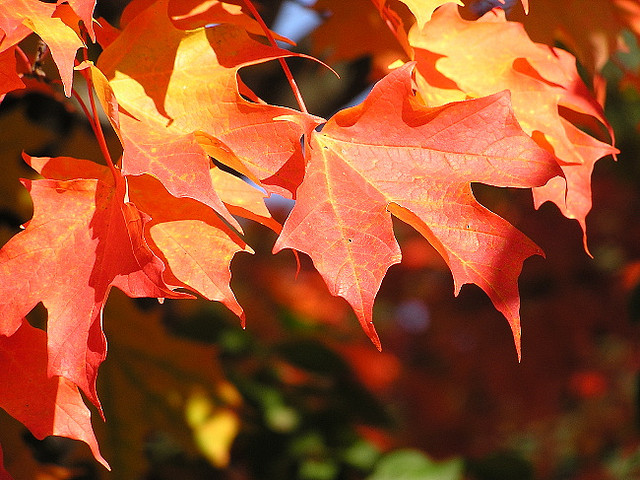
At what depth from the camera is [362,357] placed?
7.94 ft

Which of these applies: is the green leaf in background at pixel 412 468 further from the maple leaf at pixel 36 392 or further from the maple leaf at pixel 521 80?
the maple leaf at pixel 36 392

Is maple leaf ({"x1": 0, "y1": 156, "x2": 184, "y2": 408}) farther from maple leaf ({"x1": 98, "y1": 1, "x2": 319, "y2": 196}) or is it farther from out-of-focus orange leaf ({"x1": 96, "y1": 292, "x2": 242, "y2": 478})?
out-of-focus orange leaf ({"x1": 96, "y1": 292, "x2": 242, "y2": 478})

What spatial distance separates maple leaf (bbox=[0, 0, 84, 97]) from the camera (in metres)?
0.58

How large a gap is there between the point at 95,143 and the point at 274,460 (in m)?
0.74

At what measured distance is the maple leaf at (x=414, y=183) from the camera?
2.02ft

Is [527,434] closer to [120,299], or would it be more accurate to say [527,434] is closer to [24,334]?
[120,299]

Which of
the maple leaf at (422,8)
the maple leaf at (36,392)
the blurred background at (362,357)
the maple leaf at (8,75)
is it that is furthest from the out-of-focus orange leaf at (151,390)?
the maple leaf at (422,8)

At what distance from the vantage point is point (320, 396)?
162cm

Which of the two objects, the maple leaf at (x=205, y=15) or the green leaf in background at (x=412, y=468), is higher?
the maple leaf at (x=205, y=15)

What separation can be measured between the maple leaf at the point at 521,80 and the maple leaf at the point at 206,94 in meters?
0.22

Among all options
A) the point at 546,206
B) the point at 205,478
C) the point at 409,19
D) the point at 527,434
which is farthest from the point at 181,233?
the point at 527,434

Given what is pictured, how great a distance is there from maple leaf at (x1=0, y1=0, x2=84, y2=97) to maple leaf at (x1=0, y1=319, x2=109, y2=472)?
0.83 ft

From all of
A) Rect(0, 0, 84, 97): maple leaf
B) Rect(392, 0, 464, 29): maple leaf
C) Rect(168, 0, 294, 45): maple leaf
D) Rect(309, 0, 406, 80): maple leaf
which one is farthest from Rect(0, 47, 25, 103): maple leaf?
Rect(309, 0, 406, 80): maple leaf

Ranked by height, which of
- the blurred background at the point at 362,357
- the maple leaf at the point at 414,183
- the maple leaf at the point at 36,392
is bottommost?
the blurred background at the point at 362,357
